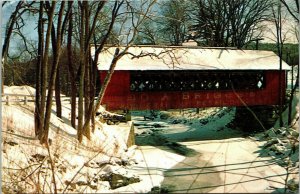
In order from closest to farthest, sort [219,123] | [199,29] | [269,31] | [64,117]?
[64,117] → [269,31] → [199,29] → [219,123]

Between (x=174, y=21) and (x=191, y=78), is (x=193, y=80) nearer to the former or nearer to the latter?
(x=191, y=78)

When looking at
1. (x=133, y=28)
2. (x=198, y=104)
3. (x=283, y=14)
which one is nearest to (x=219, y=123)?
(x=198, y=104)

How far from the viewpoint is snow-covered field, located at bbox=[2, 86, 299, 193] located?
4820 millimetres

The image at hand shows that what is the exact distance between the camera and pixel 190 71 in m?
13.3

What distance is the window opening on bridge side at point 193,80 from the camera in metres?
13.1

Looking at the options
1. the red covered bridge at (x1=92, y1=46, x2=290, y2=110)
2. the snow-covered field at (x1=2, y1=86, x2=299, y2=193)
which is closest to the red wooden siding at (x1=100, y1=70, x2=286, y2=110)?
the red covered bridge at (x1=92, y1=46, x2=290, y2=110)

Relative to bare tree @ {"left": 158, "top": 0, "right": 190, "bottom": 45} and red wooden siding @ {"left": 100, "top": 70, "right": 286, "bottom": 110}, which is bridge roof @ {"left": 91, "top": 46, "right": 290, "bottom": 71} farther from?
bare tree @ {"left": 158, "top": 0, "right": 190, "bottom": 45}

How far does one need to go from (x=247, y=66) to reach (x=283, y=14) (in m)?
2.23

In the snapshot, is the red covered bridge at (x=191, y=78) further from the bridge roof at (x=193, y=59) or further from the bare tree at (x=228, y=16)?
the bare tree at (x=228, y=16)

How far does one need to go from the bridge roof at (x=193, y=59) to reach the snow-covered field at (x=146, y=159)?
2361 millimetres

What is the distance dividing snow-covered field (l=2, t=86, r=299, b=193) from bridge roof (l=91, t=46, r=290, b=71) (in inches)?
92.9

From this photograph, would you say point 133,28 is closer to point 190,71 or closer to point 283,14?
point 190,71

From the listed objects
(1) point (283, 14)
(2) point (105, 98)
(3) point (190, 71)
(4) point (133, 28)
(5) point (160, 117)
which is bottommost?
(5) point (160, 117)

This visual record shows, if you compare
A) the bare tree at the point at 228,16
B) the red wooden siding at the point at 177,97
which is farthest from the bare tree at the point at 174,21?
the red wooden siding at the point at 177,97
